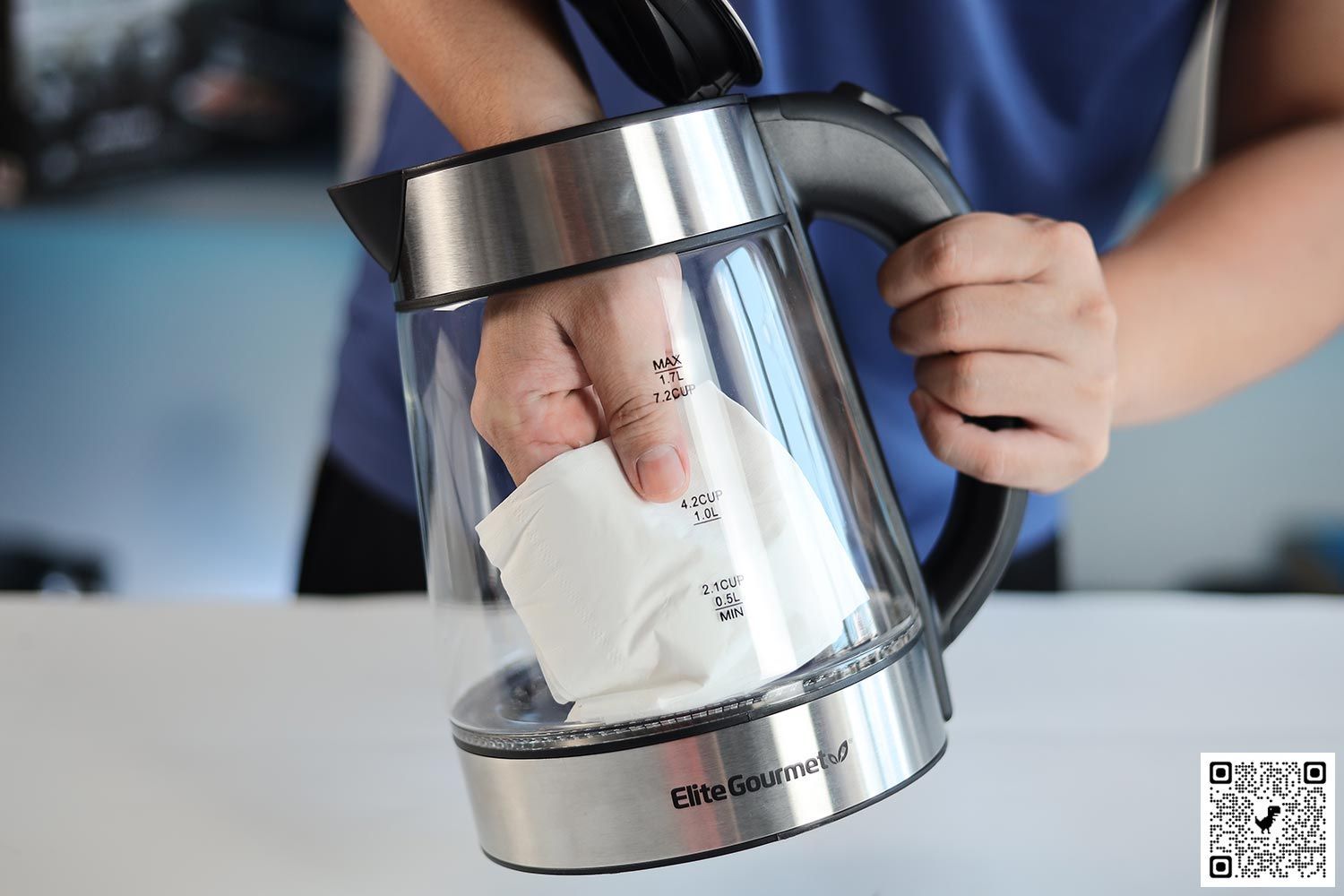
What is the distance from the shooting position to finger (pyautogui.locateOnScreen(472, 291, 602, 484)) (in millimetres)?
415

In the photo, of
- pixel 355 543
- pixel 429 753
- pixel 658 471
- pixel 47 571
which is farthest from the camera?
pixel 47 571

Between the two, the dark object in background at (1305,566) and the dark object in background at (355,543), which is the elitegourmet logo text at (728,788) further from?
the dark object in background at (1305,566)

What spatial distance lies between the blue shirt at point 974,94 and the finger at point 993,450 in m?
0.25

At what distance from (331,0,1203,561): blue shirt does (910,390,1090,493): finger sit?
246 mm

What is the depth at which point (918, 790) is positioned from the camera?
21.7 inches

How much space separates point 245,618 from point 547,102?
0.54 metres

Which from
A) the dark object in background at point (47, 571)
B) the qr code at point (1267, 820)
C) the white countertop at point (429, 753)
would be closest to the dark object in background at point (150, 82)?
the dark object in background at point (47, 571)

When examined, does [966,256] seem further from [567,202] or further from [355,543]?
[355,543]

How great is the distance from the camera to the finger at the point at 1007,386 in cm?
51

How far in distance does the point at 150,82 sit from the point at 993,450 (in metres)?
2.10

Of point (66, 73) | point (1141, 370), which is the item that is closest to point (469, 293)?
point (1141, 370)

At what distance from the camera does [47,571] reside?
2242mm

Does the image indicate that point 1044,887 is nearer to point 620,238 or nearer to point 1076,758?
point 1076,758

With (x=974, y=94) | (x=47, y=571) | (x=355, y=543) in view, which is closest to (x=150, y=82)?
(x=47, y=571)
